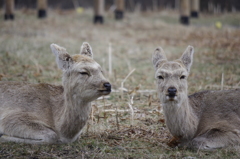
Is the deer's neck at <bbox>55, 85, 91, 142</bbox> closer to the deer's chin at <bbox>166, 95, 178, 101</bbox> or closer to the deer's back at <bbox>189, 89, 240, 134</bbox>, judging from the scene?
the deer's chin at <bbox>166, 95, 178, 101</bbox>

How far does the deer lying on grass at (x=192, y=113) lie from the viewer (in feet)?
17.3

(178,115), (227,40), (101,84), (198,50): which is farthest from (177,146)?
(227,40)

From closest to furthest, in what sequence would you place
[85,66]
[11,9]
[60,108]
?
[85,66], [60,108], [11,9]

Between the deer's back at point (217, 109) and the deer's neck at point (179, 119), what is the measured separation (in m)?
0.22

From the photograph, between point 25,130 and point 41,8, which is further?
point 41,8

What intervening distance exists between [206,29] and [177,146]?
1373 cm

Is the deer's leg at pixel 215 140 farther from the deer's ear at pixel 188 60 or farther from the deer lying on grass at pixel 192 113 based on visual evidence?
the deer's ear at pixel 188 60

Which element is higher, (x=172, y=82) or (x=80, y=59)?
(x=80, y=59)

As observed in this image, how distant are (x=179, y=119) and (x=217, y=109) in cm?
88

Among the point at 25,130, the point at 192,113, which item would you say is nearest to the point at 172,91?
the point at 192,113

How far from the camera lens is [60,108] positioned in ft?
18.9

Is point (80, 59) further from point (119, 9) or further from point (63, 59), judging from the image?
point (119, 9)

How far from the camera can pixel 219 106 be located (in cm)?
594

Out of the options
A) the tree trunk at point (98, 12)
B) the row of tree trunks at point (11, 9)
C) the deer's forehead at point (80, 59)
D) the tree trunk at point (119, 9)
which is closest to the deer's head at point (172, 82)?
the deer's forehead at point (80, 59)
